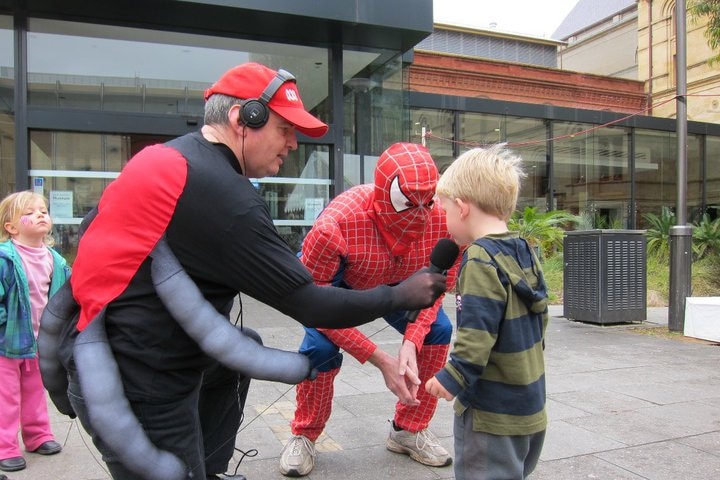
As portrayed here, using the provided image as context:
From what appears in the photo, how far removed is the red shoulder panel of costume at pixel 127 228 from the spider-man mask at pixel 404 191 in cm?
120

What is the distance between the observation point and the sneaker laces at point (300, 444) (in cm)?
324

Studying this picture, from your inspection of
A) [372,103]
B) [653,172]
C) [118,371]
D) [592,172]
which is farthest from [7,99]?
[653,172]

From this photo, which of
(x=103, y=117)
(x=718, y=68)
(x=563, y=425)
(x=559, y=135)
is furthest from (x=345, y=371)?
(x=718, y=68)

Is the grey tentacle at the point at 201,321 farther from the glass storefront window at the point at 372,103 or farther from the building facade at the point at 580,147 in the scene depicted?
the building facade at the point at 580,147

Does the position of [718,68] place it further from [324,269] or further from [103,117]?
[324,269]

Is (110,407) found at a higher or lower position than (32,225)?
lower

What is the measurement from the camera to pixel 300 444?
3.28 meters

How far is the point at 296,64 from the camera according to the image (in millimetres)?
11305

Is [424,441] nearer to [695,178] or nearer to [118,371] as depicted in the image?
[118,371]

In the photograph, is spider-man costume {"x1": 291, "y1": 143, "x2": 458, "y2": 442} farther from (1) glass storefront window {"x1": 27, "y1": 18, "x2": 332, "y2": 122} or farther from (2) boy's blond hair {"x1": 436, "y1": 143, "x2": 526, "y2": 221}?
(1) glass storefront window {"x1": 27, "y1": 18, "x2": 332, "y2": 122}

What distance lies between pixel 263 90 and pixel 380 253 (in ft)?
4.33

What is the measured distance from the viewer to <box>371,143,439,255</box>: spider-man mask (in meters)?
Answer: 2.71

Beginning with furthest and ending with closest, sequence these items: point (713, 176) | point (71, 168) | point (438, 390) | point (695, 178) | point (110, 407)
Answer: point (713, 176) → point (695, 178) → point (71, 168) → point (438, 390) → point (110, 407)

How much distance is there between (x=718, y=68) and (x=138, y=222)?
31.9 metres
